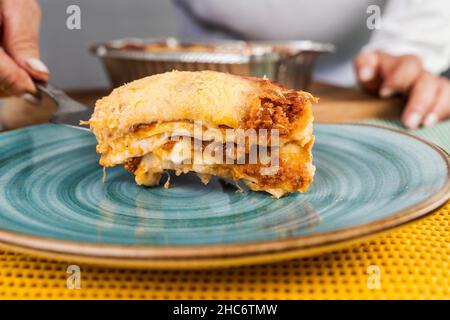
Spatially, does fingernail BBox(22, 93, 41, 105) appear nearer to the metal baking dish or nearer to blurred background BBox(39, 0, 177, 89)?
the metal baking dish

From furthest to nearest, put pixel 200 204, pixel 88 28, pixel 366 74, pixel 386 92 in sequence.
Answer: pixel 88 28
pixel 366 74
pixel 386 92
pixel 200 204

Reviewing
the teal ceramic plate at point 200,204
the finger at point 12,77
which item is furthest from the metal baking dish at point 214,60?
the teal ceramic plate at point 200,204

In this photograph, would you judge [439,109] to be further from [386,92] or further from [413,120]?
[386,92]

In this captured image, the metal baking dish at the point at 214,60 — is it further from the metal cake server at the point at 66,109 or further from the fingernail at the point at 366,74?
the metal cake server at the point at 66,109

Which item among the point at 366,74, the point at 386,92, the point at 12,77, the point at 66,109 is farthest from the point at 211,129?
the point at 366,74

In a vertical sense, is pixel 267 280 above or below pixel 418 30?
below
